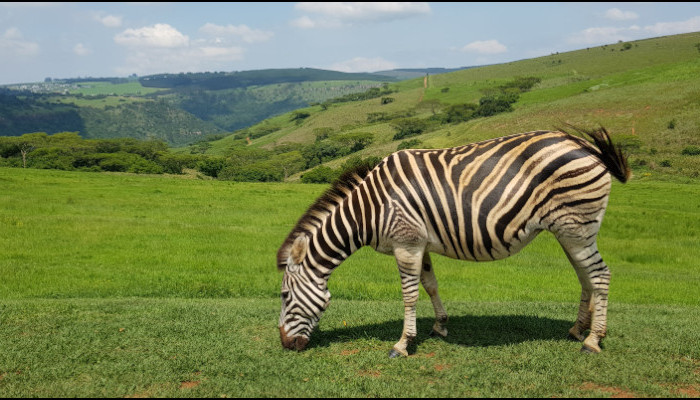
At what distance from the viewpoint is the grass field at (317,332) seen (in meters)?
6.20

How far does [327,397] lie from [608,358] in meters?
3.71

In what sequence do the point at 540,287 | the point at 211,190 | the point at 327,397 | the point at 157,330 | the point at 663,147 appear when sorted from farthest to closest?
the point at 663,147 < the point at 211,190 < the point at 540,287 < the point at 157,330 < the point at 327,397

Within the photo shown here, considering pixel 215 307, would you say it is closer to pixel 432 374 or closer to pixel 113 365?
pixel 113 365

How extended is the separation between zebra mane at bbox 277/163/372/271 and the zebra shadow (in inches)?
56.7

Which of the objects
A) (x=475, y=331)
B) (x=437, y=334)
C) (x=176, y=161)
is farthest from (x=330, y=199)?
(x=176, y=161)

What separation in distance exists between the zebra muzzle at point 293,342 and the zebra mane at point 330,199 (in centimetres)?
96

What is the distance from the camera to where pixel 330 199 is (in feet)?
25.6

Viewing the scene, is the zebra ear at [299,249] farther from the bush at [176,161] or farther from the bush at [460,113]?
the bush at [460,113]

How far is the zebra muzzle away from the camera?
289 inches

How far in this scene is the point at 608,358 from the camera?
6.88m

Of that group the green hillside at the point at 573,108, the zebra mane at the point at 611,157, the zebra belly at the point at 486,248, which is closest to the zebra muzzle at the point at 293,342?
the zebra belly at the point at 486,248

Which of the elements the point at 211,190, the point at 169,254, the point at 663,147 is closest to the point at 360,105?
the point at 663,147

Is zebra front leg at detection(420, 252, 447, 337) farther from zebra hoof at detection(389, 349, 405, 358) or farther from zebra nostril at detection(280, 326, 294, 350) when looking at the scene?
zebra nostril at detection(280, 326, 294, 350)

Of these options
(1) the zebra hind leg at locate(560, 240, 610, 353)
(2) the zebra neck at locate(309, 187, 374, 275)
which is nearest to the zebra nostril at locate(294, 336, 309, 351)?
(2) the zebra neck at locate(309, 187, 374, 275)
